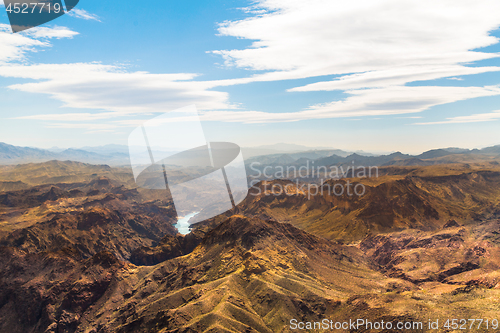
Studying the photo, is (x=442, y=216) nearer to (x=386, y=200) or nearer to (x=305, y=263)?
(x=386, y=200)

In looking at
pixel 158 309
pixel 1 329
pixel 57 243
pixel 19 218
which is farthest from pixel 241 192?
pixel 19 218

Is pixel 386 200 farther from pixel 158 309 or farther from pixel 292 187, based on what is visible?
pixel 158 309

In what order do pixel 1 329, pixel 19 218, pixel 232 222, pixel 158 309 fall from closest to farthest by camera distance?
pixel 158 309 < pixel 1 329 < pixel 232 222 < pixel 19 218

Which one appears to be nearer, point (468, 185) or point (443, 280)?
point (443, 280)

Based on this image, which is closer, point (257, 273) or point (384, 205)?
point (257, 273)

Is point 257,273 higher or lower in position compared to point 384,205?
higher

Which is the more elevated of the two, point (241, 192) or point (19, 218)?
point (241, 192)

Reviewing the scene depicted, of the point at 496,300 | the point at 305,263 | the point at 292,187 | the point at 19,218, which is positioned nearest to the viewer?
the point at 496,300

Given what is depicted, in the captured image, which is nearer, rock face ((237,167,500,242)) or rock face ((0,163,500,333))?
rock face ((0,163,500,333))

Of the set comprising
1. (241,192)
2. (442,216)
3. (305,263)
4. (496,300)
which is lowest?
(442,216)

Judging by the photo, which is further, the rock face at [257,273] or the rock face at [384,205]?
the rock face at [384,205]
